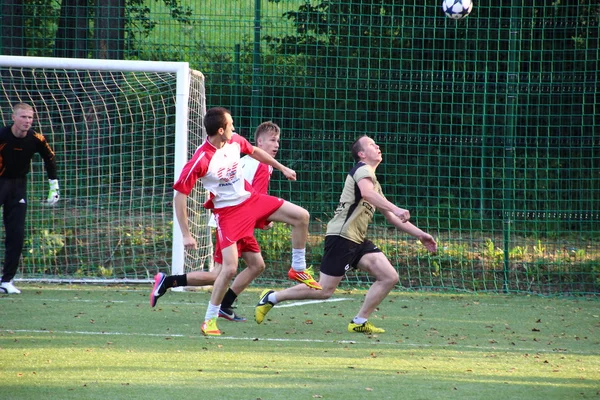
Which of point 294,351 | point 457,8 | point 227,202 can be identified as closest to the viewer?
point 294,351

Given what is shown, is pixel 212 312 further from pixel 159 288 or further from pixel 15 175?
pixel 15 175

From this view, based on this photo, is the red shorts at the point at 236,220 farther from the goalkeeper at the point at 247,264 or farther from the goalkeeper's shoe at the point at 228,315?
the goalkeeper's shoe at the point at 228,315

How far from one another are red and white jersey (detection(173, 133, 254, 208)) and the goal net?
3.92m

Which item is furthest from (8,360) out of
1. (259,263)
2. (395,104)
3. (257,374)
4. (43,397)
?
(395,104)

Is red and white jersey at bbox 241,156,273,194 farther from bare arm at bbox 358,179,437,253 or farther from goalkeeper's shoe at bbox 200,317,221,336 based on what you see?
goalkeeper's shoe at bbox 200,317,221,336

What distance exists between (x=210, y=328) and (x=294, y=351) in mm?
912

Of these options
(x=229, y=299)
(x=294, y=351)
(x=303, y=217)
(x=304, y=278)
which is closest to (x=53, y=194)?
(x=229, y=299)

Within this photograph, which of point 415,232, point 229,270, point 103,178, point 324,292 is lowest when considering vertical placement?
point 324,292

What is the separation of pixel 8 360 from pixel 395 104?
756cm

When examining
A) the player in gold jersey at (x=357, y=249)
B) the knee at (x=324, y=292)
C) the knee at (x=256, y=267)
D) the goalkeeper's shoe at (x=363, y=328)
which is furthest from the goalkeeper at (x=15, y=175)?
the goalkeeper's shoe at (x=363, y=328)

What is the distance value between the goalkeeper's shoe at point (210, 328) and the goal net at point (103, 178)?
4.20 meters

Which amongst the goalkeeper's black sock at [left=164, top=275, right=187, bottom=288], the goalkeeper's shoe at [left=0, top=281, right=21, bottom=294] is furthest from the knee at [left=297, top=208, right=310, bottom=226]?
the goalkeeper's shoe at [left=0, top=281, right=21, bottom=294]

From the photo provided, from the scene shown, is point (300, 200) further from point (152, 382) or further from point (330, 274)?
point (152, 382)

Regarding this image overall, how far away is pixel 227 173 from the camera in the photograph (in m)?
7.22
